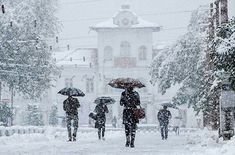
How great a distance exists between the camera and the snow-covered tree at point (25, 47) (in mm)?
38000

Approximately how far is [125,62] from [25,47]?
26567mm

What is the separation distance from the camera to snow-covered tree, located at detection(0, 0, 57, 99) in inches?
1496

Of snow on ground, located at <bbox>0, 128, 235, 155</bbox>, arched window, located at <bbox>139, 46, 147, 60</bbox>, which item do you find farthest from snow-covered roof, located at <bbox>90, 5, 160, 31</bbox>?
snow on ground, located at <bbox>0, 128, 235, 155</bbox>

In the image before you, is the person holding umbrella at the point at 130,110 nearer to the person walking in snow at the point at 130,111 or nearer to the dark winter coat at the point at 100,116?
the person walking in snow at the point at 130,111

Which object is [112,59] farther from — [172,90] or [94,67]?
[172,90]

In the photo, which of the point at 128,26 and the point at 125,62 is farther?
the point at 125,62

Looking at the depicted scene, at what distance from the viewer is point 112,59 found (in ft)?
214

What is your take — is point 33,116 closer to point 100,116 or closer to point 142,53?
point 142,53

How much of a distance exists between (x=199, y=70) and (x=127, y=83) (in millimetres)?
21536

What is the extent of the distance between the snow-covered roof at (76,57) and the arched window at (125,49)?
11.1 feet

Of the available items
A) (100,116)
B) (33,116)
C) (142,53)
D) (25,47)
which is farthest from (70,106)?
(142,53)

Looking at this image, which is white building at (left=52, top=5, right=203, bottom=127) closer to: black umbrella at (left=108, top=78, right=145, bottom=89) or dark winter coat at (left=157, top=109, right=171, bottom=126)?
dark winter coat at (left=157, top=109, right=171, bottom=126)

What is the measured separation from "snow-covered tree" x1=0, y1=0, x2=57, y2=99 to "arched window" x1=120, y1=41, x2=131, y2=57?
23.5 metres

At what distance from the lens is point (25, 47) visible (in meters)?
39.1
